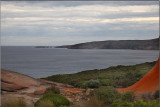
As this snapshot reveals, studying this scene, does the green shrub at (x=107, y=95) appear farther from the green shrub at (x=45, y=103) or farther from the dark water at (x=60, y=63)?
the dark water at (x=60, y=63)

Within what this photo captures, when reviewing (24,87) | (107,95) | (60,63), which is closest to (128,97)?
(107,95)

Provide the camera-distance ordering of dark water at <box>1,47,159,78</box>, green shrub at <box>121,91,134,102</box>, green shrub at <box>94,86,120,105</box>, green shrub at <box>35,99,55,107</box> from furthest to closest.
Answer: dark water at <box>1,47,159,78</box>, green shrub at <box>121,91,134,102</box>, green shrub at <box>94,86,120,105</box>, green shrub at <box>35,99,55,107</box>

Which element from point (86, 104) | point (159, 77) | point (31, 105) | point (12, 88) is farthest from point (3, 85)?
point (159, 77)

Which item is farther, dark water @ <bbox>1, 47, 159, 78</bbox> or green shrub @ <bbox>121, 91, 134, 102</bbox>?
dark water @ <bbox>1, 47, 159, 78</bbox>

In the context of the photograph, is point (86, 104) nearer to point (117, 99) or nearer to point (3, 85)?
point (117, 99)

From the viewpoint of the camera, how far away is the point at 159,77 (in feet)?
43.2

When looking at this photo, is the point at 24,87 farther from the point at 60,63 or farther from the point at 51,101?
the point at 60,63

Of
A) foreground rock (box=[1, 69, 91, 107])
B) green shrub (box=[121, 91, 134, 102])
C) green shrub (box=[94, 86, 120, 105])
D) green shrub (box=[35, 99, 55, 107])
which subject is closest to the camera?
green shrub (box=[35, 99, 55, 107])

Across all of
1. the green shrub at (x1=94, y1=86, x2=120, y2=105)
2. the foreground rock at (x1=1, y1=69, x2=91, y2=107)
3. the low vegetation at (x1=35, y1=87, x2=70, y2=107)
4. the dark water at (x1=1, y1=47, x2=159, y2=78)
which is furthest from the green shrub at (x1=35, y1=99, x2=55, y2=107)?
the dark water at (x1=1, y1=47, x2=159, y2=78)

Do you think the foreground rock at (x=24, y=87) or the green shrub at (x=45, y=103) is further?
the foreground rock at (x=24, y=87)

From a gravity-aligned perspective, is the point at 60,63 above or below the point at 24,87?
below

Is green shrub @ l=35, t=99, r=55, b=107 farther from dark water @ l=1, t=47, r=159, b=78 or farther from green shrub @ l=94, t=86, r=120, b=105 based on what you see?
dark water @ l=1, t=47, r=159, b=78

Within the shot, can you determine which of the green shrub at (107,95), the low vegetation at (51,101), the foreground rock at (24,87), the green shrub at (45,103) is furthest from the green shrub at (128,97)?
the green shrub at (45,103)

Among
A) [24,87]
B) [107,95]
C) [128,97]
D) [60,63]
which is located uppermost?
[24,87]
